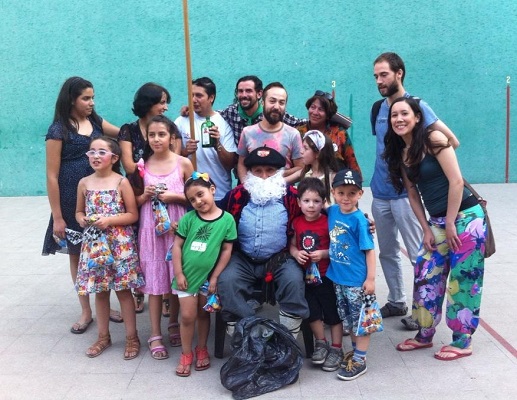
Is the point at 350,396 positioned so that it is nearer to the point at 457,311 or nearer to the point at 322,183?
the point at 457,311

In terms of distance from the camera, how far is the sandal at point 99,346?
13.0 feet

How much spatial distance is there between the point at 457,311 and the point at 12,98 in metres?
8.60

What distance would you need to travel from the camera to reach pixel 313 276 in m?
3.72

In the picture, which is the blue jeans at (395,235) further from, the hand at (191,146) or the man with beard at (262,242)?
the hand at (191,146)

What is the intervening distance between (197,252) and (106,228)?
0.65 metres

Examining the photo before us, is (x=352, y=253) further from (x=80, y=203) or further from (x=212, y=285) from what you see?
(x=80, y=203)

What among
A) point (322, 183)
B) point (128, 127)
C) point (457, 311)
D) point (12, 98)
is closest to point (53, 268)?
point (128, 127)

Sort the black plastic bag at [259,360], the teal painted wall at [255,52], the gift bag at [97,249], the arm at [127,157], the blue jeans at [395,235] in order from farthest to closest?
the teal painted wall at [255,52] → the blue jeans at [395,235] → the arm at [127,157] → the gift bag at [97,249] → the black plastic bag at [259,360]

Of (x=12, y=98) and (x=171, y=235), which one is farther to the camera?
(x=12, y=98)

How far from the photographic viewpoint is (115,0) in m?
9.85

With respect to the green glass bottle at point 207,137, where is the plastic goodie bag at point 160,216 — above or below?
below

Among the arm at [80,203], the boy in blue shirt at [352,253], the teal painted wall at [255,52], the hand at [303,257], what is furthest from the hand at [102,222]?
the teal painted wall at [255,52]

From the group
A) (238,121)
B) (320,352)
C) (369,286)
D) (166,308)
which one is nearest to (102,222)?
(166,308)

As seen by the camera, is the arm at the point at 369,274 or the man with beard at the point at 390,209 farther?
the man with beard at the point at 390,209
